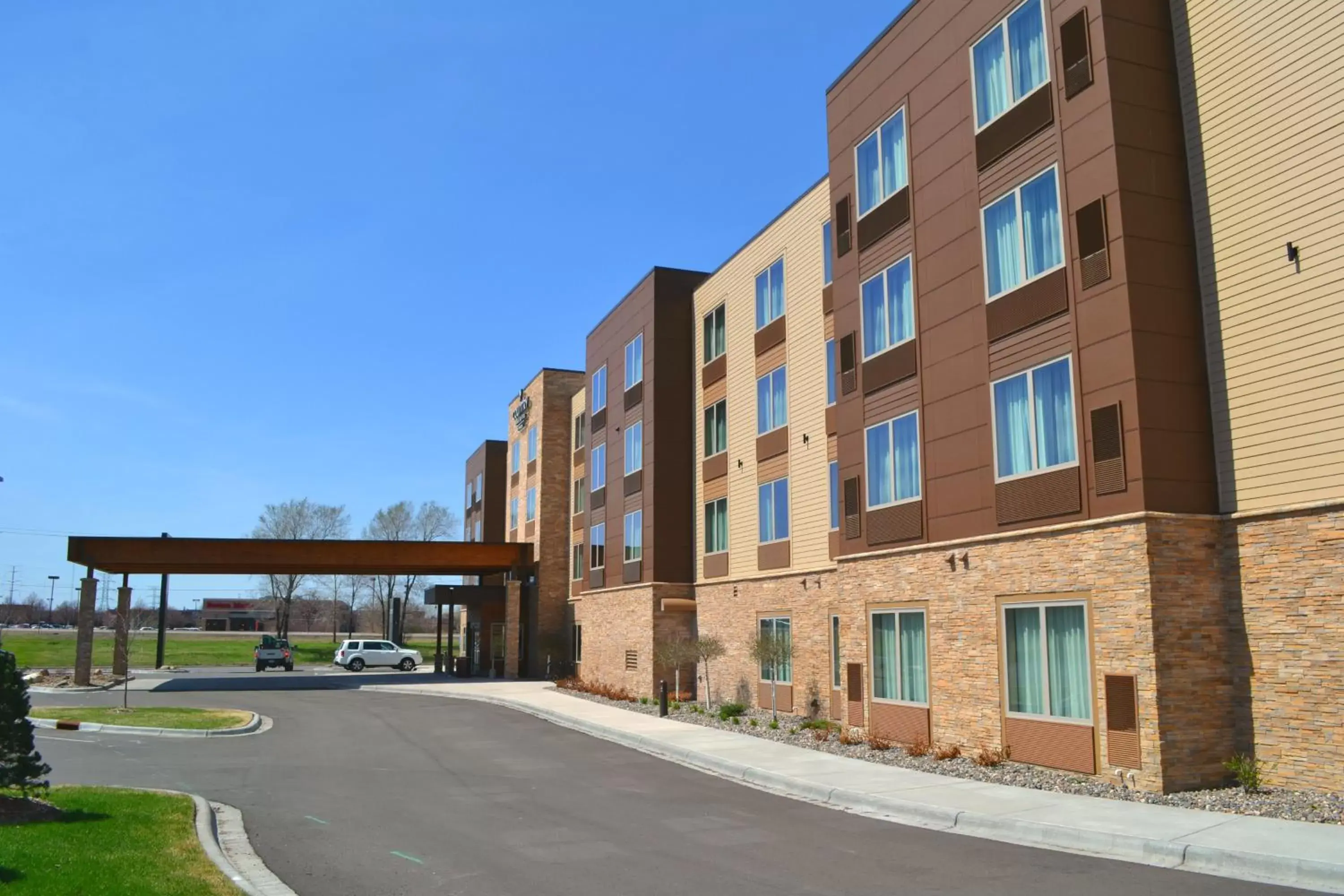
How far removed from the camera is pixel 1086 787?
1405 centimetres

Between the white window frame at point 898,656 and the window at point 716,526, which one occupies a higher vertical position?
the window at point 716,526

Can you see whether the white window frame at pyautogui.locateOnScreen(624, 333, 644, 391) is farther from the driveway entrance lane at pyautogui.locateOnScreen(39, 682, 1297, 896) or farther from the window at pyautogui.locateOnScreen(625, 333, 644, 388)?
the driveway entrance lane at pyautogui.locateOnScreen(39, 682, 1297, 896)

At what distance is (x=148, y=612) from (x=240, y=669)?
26.5 metres

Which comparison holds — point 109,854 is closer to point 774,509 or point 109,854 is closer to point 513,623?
point 774,509

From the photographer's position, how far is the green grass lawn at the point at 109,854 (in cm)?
830

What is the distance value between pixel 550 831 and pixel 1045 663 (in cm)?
783

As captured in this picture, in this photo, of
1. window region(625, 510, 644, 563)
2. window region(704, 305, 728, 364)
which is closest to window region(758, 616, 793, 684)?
window region(625, 510, 644, 563)

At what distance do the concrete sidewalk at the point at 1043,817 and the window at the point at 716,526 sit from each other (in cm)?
1044

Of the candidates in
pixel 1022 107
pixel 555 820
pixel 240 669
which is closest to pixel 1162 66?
pixel 1022 107

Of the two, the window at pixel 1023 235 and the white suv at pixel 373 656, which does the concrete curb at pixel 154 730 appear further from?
the white suv at pixel 373 656

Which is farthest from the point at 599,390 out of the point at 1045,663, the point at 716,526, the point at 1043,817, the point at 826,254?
the point at 1043,817

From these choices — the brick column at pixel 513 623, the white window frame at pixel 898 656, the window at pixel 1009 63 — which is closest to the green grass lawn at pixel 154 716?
the white window frame at pixel 898 656

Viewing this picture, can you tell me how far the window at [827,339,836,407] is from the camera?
24.9m

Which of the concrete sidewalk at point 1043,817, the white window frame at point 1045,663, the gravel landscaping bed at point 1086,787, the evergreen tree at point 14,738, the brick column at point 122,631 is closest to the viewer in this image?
the concrete sidewalk at point 1043,817
